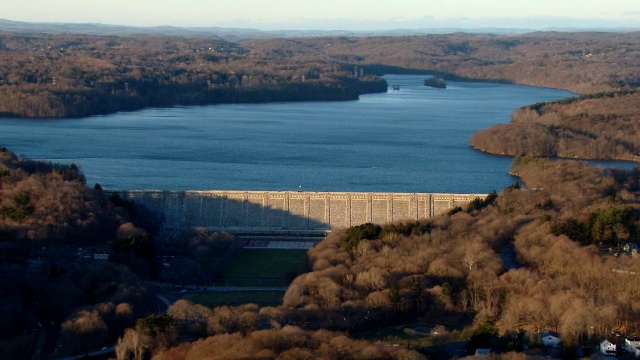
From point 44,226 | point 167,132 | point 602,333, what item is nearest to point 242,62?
point 167,132

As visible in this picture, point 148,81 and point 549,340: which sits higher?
point 549,340

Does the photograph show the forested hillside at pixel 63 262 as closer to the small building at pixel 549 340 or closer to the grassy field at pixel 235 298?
the grassy field at pixel 235 298

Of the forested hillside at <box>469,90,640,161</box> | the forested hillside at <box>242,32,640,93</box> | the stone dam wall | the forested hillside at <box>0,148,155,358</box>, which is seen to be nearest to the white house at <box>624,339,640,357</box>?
the forested hillside at <box>0,148,155,358</box>

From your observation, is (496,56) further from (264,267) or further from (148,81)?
(264,267)

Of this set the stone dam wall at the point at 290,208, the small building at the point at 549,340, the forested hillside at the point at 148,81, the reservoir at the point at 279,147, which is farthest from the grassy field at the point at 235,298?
the forested hillside at the point at 148,81

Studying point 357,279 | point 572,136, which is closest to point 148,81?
point 572,136

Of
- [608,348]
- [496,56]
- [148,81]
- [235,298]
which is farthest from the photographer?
[496,56]

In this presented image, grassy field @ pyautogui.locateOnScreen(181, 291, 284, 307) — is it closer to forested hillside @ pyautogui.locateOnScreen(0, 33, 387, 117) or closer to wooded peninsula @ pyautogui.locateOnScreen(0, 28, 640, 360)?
wooded peninsula @ pyautogui.locateOnScreen(0, 28, 640, 360)
